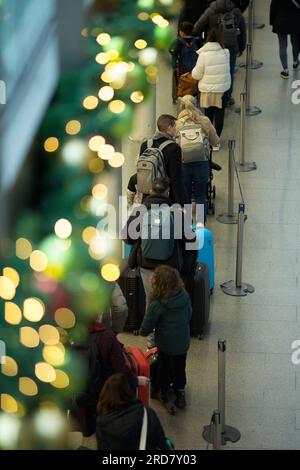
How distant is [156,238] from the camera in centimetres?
892

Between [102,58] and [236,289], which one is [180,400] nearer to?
[236,289]

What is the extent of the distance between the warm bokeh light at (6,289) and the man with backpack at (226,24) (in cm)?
846

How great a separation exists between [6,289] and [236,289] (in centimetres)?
491

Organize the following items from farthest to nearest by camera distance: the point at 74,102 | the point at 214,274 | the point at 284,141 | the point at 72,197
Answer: the point at 284,141
the point at 214,274
the point at 74,102
the point at 72,197

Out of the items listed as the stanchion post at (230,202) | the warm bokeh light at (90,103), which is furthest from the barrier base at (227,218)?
A: the warm bokeh light at (90,103)

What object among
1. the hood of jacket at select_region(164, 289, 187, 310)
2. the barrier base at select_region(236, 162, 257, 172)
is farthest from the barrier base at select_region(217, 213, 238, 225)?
the hood of jacket at select_region(164, 289, 187, 310)

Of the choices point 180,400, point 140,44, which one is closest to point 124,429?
point 180,400

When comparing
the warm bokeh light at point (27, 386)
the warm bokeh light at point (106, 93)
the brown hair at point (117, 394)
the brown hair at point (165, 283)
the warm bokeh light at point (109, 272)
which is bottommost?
the brown hair at point (117, 394)

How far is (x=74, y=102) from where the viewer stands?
6.89m

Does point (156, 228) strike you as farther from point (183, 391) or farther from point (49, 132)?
point (49, 132)

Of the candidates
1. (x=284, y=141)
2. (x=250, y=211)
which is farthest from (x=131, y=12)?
(x=284, y=141)

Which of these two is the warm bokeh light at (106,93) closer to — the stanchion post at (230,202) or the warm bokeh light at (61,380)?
the warm bokeh light at (61,380)

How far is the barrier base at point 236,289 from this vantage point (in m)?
10.3
